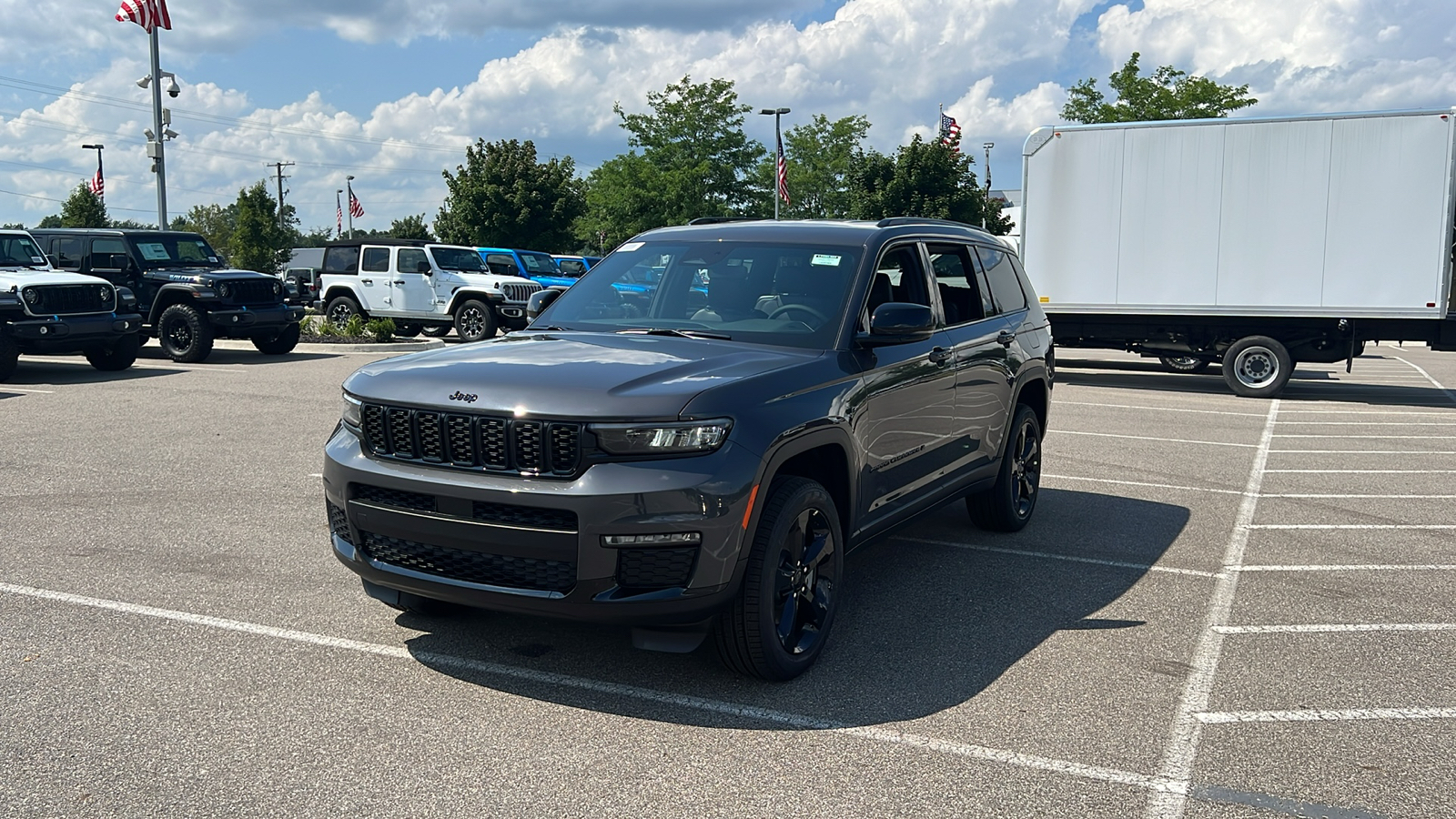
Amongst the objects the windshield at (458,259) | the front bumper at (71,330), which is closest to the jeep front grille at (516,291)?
the windshield at (458,259)

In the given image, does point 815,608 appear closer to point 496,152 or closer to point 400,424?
point 400,424

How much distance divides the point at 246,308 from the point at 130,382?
3.35m

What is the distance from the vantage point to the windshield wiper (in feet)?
16.9

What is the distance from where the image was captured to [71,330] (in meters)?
14.9

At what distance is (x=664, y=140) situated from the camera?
197 feet

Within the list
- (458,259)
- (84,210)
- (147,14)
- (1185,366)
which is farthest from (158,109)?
(84,210)

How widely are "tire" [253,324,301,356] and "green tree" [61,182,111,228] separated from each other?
145 feet

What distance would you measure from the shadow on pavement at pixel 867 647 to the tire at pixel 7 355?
11.9m

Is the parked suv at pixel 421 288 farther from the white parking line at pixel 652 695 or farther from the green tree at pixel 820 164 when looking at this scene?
the green tree at pixel 820 164

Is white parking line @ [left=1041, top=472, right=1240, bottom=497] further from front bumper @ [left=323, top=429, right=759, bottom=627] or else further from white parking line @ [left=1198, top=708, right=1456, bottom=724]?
front bumper @ [left=323, top=429, right=759, bottom=627]

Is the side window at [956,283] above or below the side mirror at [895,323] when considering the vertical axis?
above

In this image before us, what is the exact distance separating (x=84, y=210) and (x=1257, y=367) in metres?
57.5

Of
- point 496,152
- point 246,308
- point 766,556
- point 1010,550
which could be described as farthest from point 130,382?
point 496,152

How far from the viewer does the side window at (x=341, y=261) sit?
946 inches
